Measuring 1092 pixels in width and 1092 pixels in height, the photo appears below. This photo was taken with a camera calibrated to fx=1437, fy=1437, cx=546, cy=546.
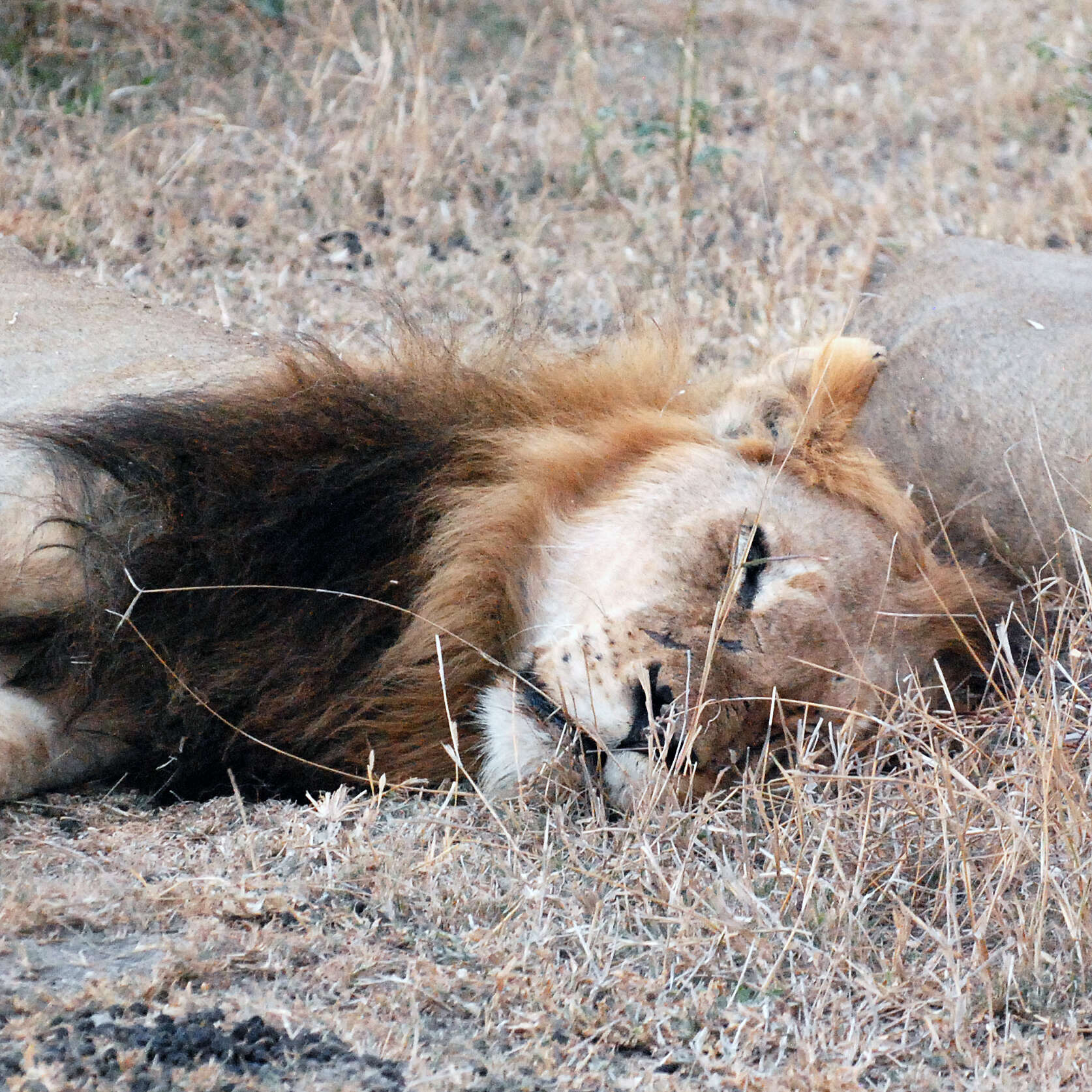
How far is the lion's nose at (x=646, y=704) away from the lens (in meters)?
2.54

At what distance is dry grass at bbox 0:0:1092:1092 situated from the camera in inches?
83.0

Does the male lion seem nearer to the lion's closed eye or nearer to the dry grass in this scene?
the lion's closed eye

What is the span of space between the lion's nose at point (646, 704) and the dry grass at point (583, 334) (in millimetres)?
165

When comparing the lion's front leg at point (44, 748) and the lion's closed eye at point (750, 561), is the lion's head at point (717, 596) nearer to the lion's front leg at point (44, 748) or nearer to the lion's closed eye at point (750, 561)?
the lion's closed eye at point (750, 561)

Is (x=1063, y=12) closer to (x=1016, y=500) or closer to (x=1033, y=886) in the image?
(x=1016, y=500)

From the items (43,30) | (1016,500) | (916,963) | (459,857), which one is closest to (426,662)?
(459,857)

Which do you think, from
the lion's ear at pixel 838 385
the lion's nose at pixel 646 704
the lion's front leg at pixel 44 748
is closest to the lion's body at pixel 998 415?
the lion's ear at pixel 838 385

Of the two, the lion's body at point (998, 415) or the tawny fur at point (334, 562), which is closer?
the tawny fur at point (334, 562)

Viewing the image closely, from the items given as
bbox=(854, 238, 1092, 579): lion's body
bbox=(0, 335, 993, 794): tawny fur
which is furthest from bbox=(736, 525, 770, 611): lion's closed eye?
bbox=(854, 238, 1092, 579): lion's body

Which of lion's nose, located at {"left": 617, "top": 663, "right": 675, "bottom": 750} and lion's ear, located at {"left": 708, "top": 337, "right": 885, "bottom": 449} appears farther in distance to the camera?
lion's ear, located at {"left": 708, "top": 337, "right": 885, "bottom": 449}

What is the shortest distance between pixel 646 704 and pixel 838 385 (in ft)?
3.09

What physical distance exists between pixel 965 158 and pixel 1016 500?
3591 millimetres

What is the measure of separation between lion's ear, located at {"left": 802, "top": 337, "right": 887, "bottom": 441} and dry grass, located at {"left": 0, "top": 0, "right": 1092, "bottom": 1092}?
62 centimetres

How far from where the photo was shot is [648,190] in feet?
19.6
